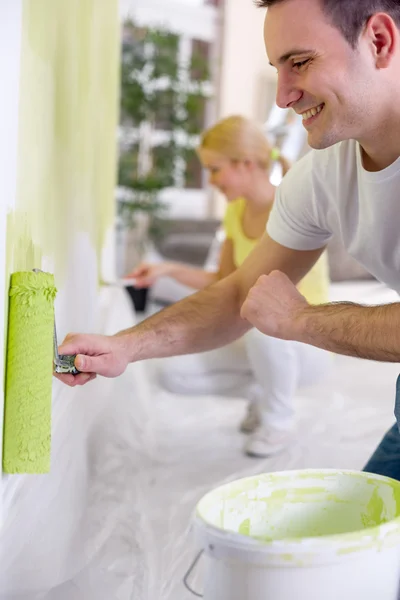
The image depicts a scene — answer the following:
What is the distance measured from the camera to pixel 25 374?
46.2 inches

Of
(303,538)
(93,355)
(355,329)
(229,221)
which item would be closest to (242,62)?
(229,221)

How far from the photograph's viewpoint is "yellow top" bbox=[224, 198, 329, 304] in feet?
8.11

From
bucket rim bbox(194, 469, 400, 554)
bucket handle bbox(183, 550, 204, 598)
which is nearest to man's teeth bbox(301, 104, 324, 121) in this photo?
bucket rim bbox(194, 469, 400, 554)

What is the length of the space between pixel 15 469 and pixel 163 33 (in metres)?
5.09

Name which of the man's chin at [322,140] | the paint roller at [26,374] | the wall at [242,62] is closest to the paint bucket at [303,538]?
the paint roller at [26,374]

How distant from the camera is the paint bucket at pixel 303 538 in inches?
35.2

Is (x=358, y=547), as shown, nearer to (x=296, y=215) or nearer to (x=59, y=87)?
(x=296, y=215)

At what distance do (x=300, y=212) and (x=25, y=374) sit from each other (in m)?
0.62

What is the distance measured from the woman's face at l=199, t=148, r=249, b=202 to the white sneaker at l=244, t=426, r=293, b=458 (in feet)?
2.49

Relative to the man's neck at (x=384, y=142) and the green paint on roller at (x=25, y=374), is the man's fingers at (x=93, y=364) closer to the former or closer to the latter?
the green paint on roller at (x=25, y=374)

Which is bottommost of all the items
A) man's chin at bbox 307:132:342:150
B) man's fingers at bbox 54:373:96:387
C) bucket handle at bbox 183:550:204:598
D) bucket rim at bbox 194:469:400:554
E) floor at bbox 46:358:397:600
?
floor at bbox 46:358:397:600

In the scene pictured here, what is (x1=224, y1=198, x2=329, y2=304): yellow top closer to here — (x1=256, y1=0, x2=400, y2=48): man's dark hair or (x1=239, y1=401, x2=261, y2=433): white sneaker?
(x1=239, y1=401, x2=261, y2=433): white sneaker

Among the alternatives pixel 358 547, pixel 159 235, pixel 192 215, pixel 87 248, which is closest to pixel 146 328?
pixel 358 547

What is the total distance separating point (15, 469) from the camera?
119 cm
